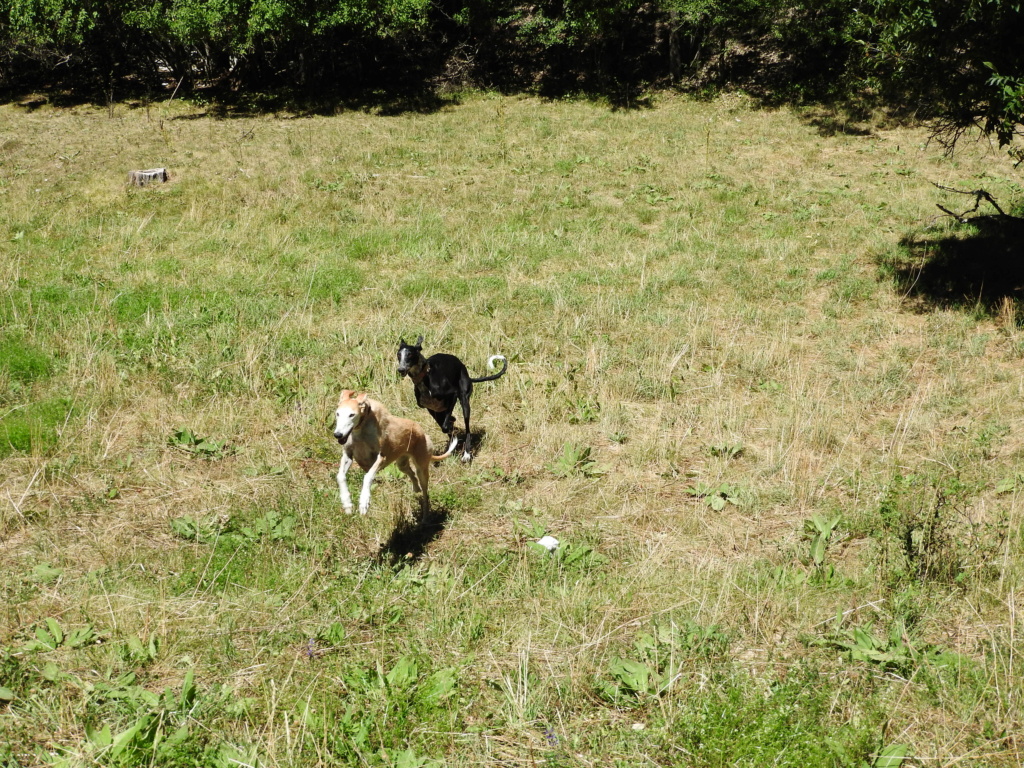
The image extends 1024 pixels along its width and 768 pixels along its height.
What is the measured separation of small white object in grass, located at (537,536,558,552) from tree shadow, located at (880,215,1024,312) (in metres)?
8.84

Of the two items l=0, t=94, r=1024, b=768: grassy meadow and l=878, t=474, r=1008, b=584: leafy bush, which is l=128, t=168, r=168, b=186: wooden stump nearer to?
l=0, t=94, r=1024, b=768: grassy meadow

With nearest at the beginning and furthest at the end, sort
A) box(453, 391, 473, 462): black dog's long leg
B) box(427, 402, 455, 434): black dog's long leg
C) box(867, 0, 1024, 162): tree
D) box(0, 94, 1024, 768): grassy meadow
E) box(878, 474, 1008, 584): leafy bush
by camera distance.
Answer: box(0, 94, 1024, 768): grassy meadow
box(878, 474, 1008, 584): leafy bush
box(453, 391, 473, 462): black dog's long leg
box(427, 402, 455, 434): black dog's long leg
box(867, 0, 1024, 162): tree

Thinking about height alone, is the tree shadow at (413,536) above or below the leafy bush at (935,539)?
below

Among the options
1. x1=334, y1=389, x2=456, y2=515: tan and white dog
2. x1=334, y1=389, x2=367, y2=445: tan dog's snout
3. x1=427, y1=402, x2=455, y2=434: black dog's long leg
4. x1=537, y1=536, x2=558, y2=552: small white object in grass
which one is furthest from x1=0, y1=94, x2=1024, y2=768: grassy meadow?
x1=334, y1=389, x2=367, y2=445: tan dog's snout

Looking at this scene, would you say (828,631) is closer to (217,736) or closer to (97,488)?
(217,736)

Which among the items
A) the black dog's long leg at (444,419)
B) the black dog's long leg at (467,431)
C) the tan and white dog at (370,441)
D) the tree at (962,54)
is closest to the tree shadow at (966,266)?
the tree at (962,54)

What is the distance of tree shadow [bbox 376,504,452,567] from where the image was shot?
19.4 ft

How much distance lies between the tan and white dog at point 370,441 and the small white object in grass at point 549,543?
1.11 m

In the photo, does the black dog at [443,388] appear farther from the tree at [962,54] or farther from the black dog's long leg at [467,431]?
the tree at [962,54]

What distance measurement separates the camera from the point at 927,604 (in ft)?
17.0

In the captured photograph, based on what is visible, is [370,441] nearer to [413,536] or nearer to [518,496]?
[413,536]

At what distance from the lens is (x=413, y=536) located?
6309 mm

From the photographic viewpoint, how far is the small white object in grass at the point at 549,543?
6016 mm

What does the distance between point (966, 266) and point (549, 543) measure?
11.3m
